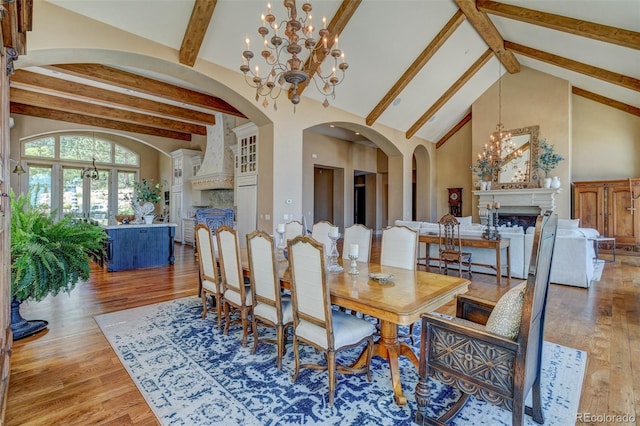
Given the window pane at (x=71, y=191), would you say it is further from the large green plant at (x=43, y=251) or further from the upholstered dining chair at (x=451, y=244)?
the upholstered dining chair at (x=451, y=244)

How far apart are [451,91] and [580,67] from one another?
8.50ft

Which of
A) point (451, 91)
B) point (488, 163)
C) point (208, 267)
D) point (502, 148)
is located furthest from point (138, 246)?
point (502, 148)

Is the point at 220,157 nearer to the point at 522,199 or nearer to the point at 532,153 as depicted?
the point at 522,199

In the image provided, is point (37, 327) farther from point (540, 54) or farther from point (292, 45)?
point (540, 54)

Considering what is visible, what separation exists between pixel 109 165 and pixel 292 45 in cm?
1067

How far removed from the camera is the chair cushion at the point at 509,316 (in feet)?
4.90

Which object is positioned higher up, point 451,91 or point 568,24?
point 451,91

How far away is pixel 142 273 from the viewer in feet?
18.3

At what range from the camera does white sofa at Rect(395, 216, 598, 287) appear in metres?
4.51

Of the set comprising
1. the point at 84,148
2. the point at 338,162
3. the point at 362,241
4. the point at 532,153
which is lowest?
the point at 362,241

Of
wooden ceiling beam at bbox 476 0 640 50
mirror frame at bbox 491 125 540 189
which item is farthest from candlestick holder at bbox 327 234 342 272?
mirror frame at bbox 491 125 540 189

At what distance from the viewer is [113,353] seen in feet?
8.55

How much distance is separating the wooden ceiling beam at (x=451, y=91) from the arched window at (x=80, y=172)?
957 centimetres

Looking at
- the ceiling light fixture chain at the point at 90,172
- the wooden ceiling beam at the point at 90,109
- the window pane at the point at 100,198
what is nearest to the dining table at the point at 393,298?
the wooden ceiling beam at the point at 90,109
